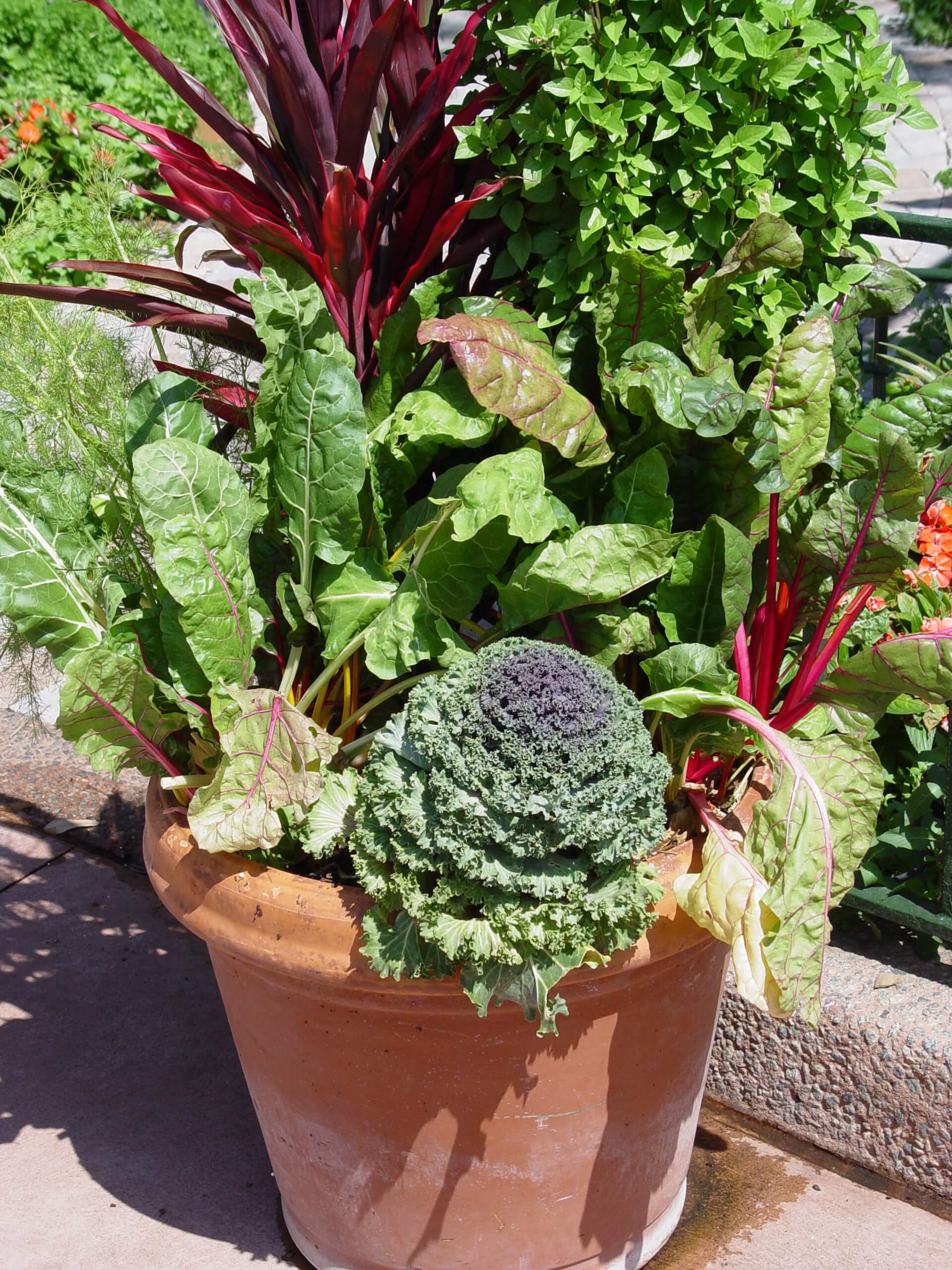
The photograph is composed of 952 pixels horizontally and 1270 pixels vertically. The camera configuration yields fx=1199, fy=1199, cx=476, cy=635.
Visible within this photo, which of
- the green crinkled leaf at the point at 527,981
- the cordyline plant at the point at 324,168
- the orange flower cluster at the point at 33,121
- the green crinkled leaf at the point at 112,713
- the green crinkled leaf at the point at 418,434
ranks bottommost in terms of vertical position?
the green crinkled leaf at the point at 527,981

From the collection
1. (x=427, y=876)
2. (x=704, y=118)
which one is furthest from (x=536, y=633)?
(x=704, y=118)

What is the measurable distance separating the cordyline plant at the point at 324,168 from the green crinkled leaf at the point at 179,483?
1.34 feet

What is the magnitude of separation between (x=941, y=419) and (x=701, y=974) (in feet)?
3.01

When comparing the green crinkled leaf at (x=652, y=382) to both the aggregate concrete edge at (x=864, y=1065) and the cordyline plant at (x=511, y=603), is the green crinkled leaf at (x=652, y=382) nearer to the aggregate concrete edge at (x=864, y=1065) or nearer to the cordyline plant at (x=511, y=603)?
the cordyline plant at (x=511, y=603)

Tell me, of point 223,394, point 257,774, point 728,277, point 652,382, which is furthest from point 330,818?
point 728,277

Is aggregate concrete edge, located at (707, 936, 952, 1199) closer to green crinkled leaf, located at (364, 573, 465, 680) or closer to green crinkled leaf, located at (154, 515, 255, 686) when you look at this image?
green crinkled leaf, located at (364, 573, 465, 680)

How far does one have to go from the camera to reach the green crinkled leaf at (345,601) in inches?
70.1

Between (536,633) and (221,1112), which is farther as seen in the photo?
(221,1112)

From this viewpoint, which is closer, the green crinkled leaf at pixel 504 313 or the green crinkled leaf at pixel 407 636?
the green crinkled leaf at pixel 407 636

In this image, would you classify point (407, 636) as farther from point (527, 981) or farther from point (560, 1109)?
point (560, 1109)

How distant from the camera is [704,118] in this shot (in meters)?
1.75

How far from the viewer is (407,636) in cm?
169

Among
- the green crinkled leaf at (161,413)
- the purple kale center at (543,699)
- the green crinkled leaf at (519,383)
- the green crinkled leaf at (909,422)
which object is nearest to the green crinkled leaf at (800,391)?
the green crinkled leaf at (909,422)

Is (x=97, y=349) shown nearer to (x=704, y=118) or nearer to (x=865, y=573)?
(x=704, y=118)
